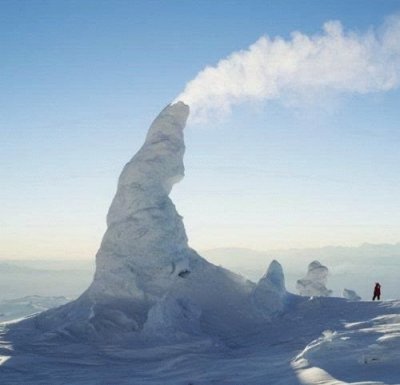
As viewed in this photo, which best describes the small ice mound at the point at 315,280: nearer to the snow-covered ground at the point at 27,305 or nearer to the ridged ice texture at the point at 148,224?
the ridged ice texture at the point at 148,224

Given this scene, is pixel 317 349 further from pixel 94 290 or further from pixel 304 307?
pixel 94 290

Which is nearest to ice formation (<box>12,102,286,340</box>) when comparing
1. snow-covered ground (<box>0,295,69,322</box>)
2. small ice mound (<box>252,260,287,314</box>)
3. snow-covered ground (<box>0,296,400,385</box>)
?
small ice mound (<box>252,260,287,314</box>)

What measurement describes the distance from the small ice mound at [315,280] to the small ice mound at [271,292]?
19.0 metres

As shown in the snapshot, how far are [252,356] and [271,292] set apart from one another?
538 inches

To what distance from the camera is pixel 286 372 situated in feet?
57.3

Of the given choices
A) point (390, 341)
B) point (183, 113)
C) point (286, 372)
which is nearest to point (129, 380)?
point (286, 372)

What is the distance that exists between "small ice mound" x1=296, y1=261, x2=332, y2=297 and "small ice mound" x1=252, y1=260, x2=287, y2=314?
19.0 m

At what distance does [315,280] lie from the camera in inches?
2272

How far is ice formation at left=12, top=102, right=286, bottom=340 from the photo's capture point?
104 feet

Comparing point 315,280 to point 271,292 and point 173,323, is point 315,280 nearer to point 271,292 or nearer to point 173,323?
point 271,292

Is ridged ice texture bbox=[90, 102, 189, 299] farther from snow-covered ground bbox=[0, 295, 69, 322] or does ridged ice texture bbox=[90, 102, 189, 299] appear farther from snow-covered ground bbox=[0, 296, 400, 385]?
snow-covered ground bbox=[0, 295, 69, 322]

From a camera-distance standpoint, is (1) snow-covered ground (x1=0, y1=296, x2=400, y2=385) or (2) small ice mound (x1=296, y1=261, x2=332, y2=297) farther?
(2) small ice mound (x1=296, y1=261, x2=332, y2=297)

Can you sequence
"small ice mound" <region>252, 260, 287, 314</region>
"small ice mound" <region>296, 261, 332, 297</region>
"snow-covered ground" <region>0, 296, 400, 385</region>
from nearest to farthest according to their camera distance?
"snow-covered ground" <region>0, 296, 400, 385</region>, "small ice mound" <region>252, 260, 287, 314</region>, "small ice mound" <region>296, 261, 332, 297</region>

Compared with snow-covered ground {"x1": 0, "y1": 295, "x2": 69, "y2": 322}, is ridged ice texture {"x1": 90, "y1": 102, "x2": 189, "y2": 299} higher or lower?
higher
